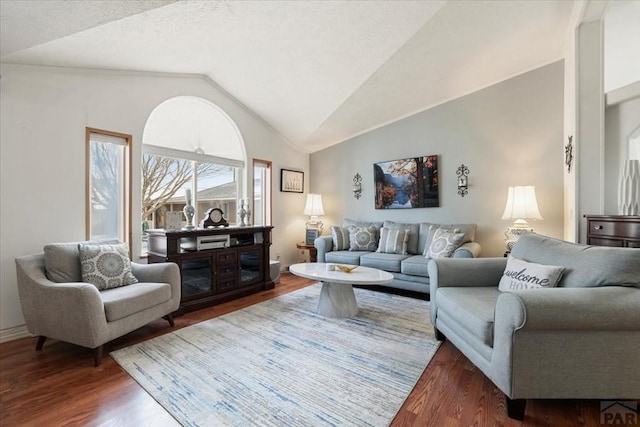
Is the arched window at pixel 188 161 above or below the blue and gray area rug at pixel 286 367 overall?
above

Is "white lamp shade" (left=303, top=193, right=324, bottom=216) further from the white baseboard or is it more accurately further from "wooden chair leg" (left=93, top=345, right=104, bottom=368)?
the white baseboard

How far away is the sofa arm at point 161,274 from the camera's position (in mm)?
2738

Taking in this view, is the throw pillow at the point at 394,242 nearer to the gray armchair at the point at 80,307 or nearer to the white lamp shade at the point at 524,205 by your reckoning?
the white lamp shade at the point at 524,205

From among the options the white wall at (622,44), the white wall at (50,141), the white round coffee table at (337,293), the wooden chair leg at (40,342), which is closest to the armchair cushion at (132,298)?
the wooden chair leg at (40,342)

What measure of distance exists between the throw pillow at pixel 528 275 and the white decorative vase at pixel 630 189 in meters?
1.26

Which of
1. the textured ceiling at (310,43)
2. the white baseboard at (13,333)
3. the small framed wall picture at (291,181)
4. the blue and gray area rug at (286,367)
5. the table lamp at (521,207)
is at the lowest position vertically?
the blue and gray area rug at (286,367)

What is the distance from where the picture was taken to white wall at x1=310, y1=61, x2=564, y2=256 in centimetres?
358

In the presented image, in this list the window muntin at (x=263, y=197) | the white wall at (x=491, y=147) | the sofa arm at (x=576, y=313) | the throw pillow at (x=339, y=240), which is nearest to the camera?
the sofa arm at (x=576, y=313)

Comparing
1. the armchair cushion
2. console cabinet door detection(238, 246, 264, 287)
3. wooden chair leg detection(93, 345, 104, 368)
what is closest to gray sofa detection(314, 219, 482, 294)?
console cabinet door detection(238, 246, 264, 287)

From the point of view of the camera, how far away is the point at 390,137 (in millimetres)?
4812

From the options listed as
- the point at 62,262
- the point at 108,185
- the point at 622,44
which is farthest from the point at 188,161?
the point at 622,44

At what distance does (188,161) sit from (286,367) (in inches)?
121

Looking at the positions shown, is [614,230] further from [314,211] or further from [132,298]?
[132,298]

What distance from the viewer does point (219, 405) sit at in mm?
1657
